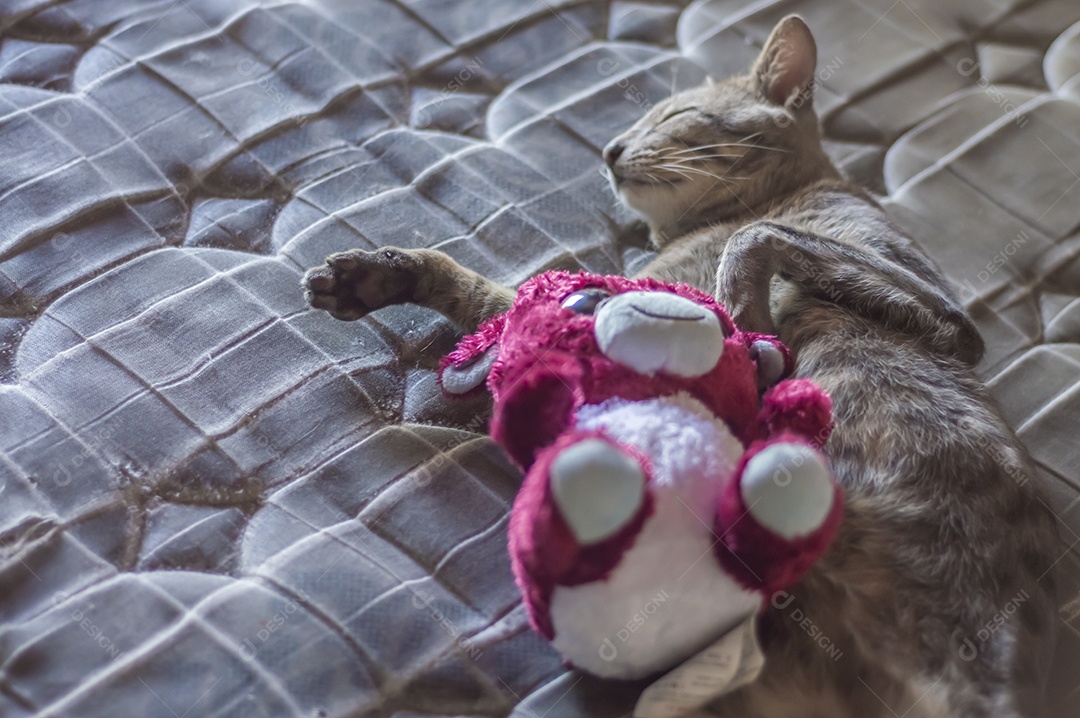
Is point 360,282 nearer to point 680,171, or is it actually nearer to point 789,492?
point 680,171

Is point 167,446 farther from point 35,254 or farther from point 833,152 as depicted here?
point 833,152

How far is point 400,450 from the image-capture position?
155 cm

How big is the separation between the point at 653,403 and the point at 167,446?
2.62 feet

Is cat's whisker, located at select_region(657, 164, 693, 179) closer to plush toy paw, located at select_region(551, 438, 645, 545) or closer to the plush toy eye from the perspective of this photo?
the plush toy eye

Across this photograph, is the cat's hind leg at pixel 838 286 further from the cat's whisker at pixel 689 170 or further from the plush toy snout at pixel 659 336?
the plush toy snout at pixel 659 336

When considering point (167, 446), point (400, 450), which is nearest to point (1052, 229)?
point (400, 450)

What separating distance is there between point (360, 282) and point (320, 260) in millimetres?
185

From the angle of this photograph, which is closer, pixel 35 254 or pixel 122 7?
pixel 35 254

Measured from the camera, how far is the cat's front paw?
1687 mm

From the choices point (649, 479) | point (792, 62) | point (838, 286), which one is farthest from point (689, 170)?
point (649, 479)

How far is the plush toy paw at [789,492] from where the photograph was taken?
1057 mm

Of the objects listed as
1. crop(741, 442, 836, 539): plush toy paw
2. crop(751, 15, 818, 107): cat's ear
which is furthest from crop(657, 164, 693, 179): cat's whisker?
crop(741, 442, 836, 539): plush toy paw

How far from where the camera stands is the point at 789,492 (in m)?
1.06

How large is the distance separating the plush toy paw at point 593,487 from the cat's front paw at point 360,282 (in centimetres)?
81
